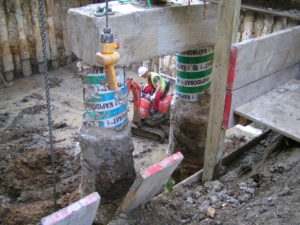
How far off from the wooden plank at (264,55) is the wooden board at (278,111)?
0.96ft

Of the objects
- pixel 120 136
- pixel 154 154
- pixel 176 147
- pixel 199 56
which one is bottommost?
pixel 154 154

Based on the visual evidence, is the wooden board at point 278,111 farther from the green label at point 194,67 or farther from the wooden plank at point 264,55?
the green label at point 194,67

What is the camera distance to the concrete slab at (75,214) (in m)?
2.89

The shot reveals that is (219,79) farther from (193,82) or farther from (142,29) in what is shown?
(193,82)

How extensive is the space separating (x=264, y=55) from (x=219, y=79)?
725mm

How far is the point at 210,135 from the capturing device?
4426 mm

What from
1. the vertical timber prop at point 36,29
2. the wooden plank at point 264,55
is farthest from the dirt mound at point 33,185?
the vertical timber prop at point 36,29

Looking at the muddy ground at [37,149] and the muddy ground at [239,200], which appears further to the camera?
the muddy ground at [37,149]

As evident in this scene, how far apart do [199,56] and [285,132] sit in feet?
6.42

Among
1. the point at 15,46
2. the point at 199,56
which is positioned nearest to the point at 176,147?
the point at 199,56

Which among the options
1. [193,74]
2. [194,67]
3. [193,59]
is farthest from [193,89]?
[193,59]

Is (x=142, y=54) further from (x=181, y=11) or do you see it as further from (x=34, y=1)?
(x=34, y=1)

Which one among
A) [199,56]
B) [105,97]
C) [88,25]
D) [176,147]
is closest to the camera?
[88,25]

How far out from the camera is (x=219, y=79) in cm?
409
